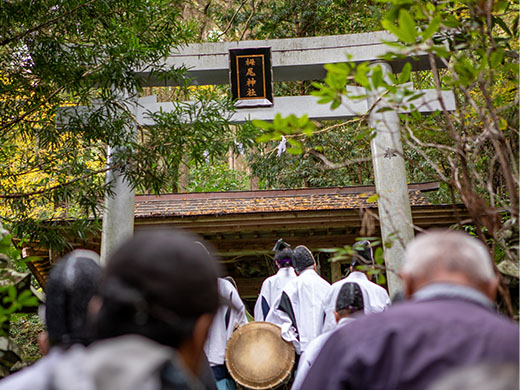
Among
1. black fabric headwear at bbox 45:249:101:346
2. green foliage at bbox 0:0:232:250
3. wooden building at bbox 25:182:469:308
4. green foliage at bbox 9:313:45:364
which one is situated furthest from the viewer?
green foliage at bbox 9:313:45:364

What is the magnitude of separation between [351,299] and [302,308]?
2.05 m

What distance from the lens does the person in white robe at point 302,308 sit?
584cm

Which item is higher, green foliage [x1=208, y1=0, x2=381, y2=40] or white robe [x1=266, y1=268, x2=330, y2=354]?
green foliage [x1=208, y1=0, x2=381, y2=40]

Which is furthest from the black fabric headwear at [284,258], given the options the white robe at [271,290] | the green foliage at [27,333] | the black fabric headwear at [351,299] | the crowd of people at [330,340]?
the green foliage at [27,333]

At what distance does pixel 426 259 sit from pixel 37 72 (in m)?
6.45

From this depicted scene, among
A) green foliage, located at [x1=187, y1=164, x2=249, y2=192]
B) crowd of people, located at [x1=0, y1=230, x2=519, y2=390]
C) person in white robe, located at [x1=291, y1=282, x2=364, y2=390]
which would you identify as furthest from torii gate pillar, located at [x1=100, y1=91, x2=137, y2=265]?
green foliage, located at [x1=187, y1=164, x2=249, y2=192]

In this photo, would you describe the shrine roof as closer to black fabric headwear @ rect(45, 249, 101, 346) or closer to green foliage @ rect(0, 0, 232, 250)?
green foliage @ rect(0, 0, 232, 250)

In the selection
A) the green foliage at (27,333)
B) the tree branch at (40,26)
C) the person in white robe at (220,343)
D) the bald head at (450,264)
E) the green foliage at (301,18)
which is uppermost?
the green foliage at (301,18)

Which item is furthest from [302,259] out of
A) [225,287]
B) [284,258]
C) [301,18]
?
[301,18]

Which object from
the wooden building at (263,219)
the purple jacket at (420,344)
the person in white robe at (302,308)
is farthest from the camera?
the wooden building at (263,219)

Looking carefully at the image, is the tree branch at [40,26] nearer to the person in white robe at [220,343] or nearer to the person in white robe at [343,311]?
the person in white robe at [220,343]

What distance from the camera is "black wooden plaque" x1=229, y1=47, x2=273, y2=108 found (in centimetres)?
903

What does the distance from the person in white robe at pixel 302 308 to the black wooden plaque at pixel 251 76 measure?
3.71 m

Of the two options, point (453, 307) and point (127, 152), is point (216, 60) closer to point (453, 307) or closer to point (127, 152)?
point (127, 152)
